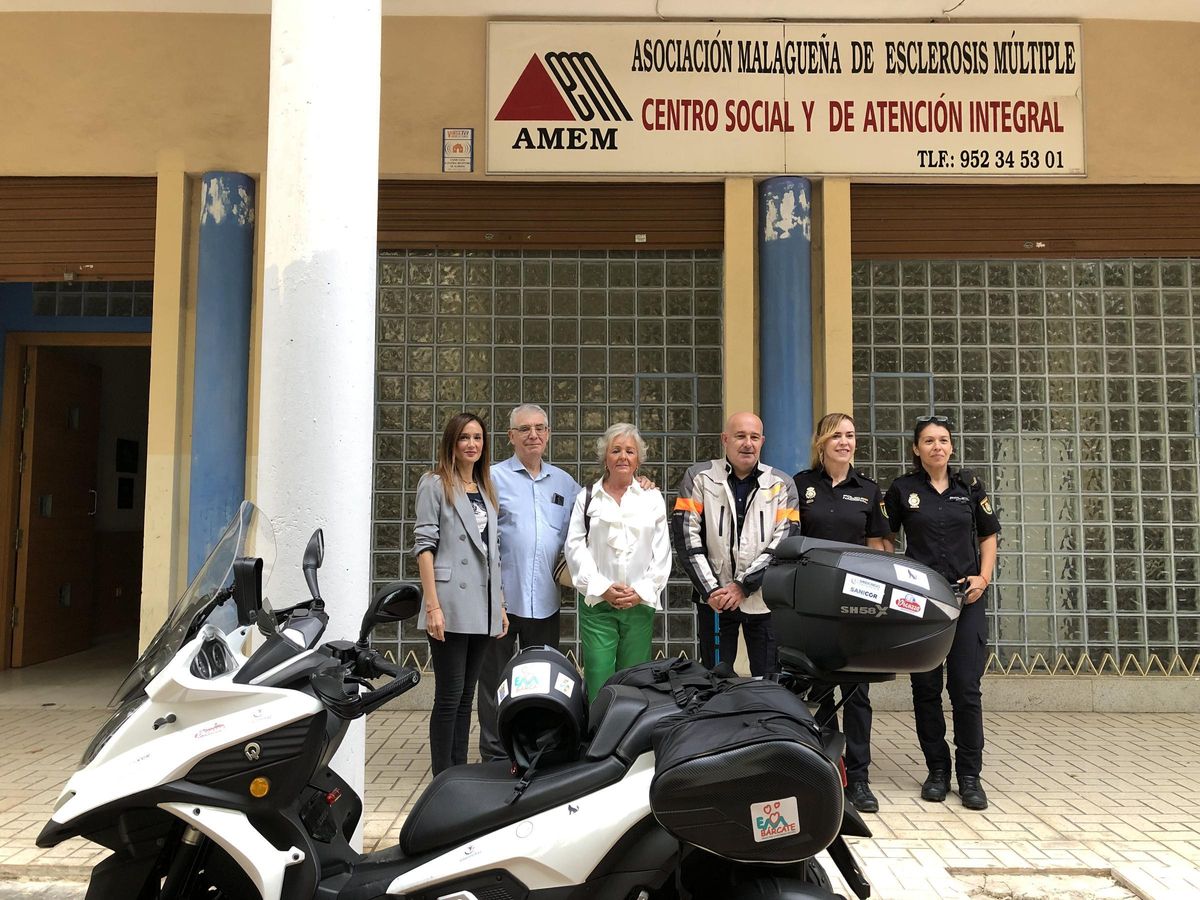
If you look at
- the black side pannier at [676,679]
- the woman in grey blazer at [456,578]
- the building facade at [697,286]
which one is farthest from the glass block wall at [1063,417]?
the black side pannier at [676,679]

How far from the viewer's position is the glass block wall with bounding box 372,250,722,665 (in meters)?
6.19

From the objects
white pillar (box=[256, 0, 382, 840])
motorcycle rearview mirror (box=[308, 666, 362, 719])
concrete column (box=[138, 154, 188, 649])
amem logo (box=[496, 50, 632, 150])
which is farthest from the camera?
amem logo (box=[496, 50, 632, 150])

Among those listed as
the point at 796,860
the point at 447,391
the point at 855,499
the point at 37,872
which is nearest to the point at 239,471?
the point at 447,391

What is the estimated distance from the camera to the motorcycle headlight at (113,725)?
1.96 metres

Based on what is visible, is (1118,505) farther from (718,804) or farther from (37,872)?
(37,872)

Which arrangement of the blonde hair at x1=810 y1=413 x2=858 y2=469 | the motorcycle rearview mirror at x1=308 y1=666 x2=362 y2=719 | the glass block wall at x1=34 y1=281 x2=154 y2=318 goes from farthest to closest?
the glass block wall at x1=34 y1=281 x2=154 y2=318 → the blonde hair at x1=810 y1=413 x2=858 y2=469 → the motorcycle rearview mirror at x1=308 y1=666 x2=362 y2=719

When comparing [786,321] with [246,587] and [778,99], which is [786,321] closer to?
[778,99]

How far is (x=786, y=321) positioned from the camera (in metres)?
5.89

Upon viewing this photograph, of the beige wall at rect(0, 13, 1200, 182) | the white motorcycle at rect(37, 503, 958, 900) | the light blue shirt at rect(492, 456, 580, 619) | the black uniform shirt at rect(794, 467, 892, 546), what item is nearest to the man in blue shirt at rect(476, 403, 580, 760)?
the light blue shirt at rect(492, 456, 580, 619)

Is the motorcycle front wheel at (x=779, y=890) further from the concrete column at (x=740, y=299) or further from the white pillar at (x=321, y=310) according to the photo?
the concrete column at (x=740, y=299)

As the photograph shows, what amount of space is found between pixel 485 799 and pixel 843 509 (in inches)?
105

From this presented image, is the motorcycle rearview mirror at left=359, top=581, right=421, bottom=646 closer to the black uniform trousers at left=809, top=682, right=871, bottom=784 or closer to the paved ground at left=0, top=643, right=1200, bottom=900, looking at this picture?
the paved ground at left=0, top=643, right=1200, bottom=900

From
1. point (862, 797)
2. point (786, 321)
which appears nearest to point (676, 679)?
point (862, 797)

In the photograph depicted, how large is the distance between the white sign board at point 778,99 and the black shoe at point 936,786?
12.8 ft
